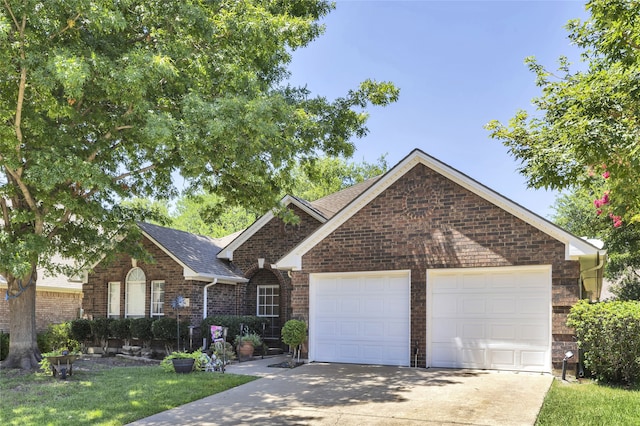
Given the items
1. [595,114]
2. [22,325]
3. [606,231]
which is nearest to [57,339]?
[22,325]

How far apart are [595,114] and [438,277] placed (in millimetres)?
5942

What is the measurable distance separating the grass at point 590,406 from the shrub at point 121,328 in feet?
43.8

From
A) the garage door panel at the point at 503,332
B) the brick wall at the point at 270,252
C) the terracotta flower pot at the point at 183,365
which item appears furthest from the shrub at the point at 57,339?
the garage door panel at the point at 503,332

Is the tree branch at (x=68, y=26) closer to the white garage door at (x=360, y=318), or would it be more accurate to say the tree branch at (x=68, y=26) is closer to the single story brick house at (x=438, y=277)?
the single story brick house at (x=438, y=277)

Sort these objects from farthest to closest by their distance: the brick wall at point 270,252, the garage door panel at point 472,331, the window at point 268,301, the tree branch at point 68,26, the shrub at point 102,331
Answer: the window at point 268,301
the brick wall at point 270,252
the shrub at point 102,331
the garage door panel at point 472,331
the tree branch at point 68,26

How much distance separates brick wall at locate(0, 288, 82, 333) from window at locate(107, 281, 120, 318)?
12.6 ft

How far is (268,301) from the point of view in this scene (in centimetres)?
1952

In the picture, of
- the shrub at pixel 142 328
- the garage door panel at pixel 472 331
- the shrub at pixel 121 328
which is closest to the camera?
the garage door panel at pixel 472 331

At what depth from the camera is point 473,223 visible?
497 inches

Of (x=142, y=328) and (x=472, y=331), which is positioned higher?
(x=472, y=331)

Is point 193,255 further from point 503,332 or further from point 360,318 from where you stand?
point 503,332

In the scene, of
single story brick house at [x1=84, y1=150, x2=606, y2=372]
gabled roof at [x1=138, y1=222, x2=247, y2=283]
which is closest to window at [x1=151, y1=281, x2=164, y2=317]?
gabled roof at [x1=138, y1=222, x2=247, y2=283]

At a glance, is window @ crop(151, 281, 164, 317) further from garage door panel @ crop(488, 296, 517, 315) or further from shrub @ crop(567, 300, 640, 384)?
shrub @ crop(567, 300, 640, 384)

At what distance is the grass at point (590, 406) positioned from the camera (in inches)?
304
